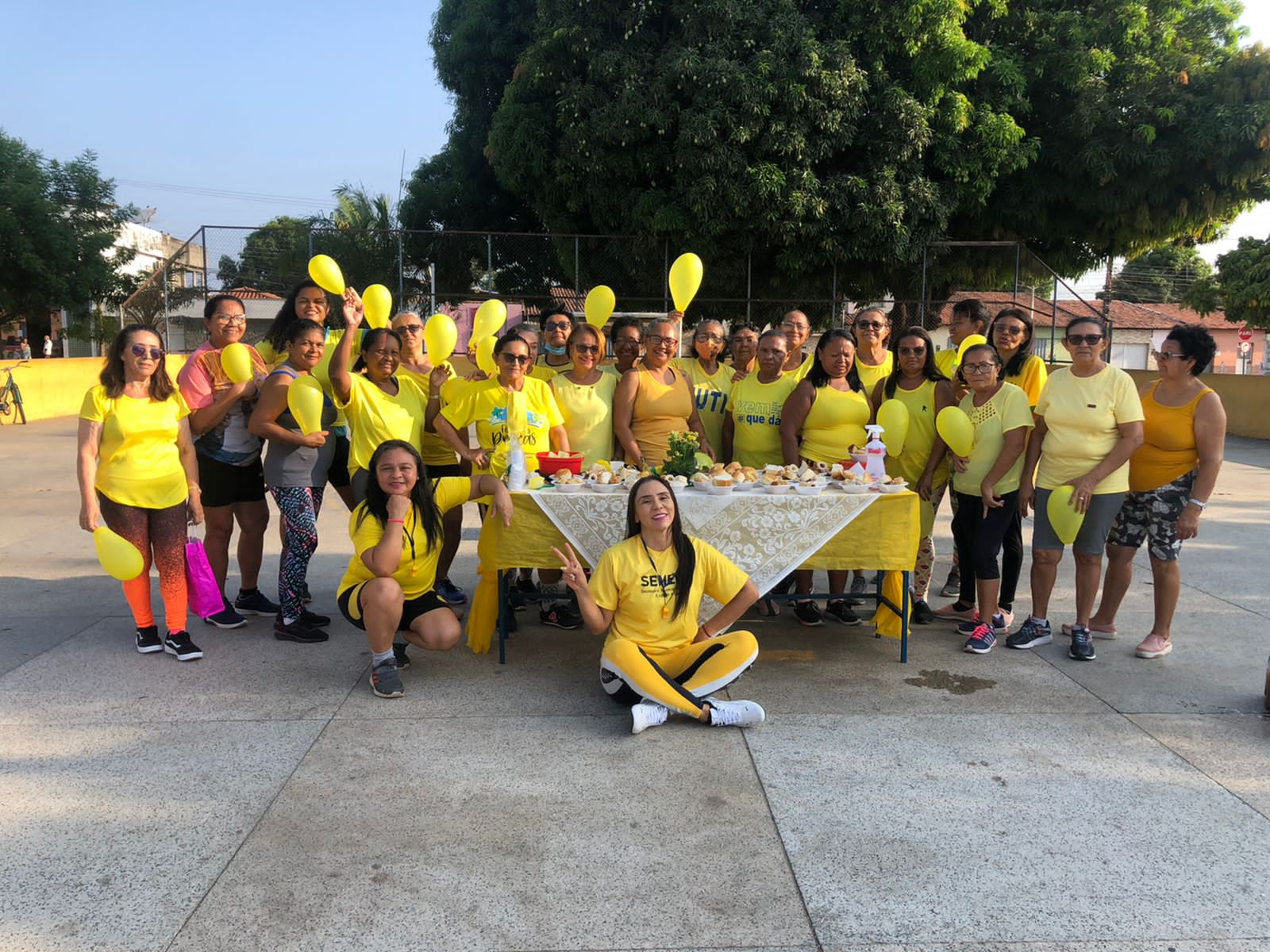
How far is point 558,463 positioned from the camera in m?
4.43

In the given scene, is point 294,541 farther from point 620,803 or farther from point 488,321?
point 620,803

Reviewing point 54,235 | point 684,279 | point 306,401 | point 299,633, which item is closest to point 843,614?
point 684,279

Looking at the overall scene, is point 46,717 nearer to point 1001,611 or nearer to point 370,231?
point 1001,611

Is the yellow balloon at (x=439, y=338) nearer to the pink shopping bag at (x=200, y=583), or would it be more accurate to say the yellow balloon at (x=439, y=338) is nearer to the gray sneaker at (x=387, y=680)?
the pink shopping bag at (x=200, y=583)

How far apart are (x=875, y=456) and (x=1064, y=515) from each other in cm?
94

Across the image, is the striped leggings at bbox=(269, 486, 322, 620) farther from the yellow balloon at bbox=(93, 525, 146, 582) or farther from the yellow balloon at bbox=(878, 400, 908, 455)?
the yellow balloon at bbox=(878, 400, 908, 455)

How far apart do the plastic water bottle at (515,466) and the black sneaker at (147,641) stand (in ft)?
6.56

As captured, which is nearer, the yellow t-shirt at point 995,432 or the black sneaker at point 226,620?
the yellow t-shirt at point 995,432

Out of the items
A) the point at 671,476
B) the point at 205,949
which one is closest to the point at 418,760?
the point at 205,949

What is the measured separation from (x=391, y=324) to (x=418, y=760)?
3.06 m

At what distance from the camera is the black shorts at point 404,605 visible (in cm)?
395

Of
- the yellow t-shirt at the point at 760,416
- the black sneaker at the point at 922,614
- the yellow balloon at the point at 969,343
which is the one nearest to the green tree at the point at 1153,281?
the yellow balloon at the point at 969,343

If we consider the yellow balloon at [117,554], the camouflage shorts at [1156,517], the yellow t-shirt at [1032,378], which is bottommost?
the yellow balloon at [117,554]

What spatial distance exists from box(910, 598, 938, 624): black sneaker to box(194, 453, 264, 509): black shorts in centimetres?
378
